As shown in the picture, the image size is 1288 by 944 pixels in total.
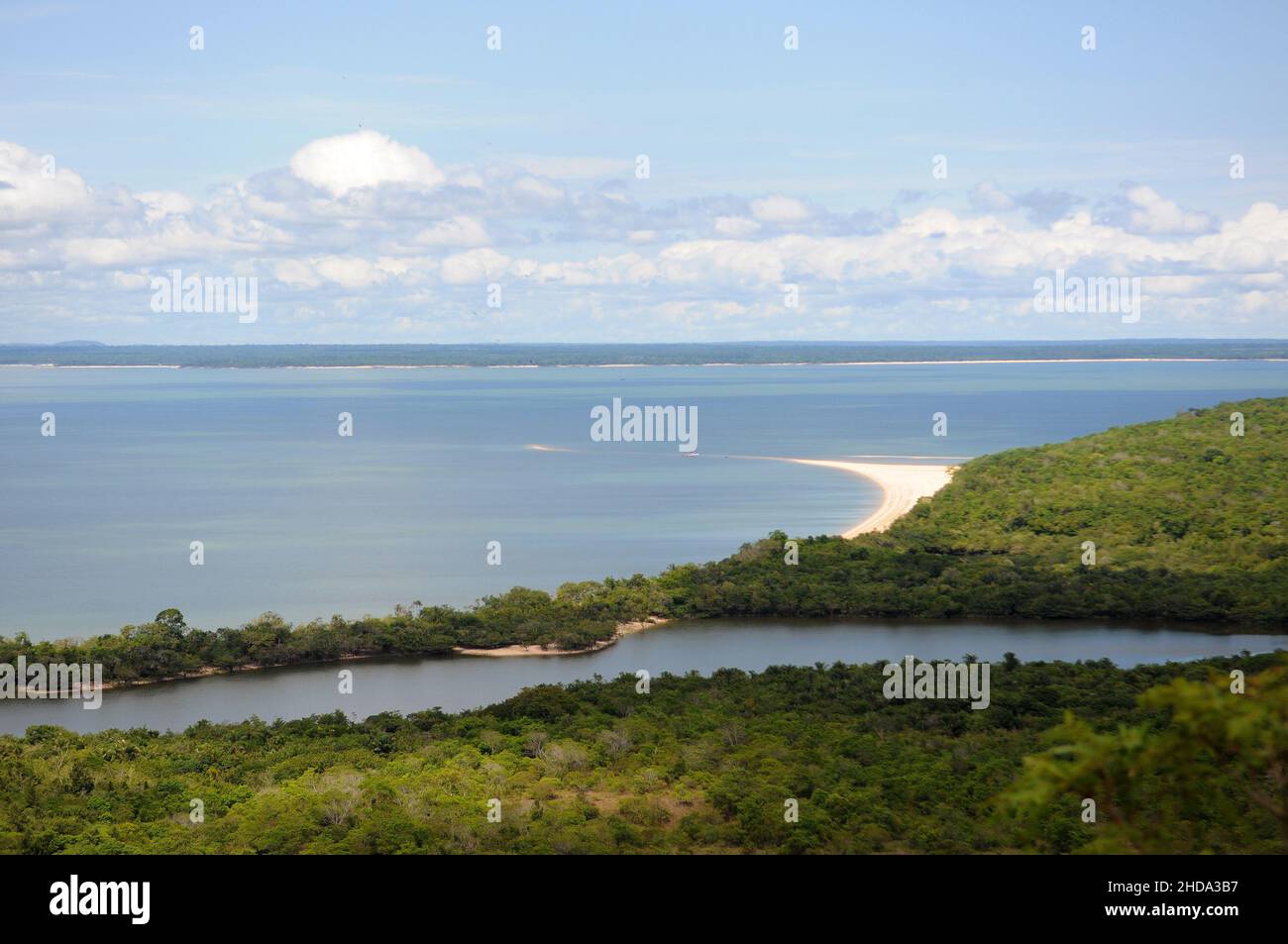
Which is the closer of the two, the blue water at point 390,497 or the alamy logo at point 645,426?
the blue water at point 390,497

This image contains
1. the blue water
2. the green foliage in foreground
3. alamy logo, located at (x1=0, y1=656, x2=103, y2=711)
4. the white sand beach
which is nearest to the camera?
the green foliage in foreground

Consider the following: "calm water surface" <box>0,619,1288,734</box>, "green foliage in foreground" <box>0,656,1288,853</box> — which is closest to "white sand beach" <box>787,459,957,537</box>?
"calm water surface" <box>0,619,1288,734</box>

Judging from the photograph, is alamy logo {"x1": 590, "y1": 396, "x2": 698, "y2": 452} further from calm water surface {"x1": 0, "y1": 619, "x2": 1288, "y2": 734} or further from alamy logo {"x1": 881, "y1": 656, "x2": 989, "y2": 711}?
→ alamy logo {"x1": 881, "y1": 656, "x2": 989, "y2": 711}

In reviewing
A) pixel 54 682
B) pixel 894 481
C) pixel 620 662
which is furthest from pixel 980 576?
pixel 894 481
